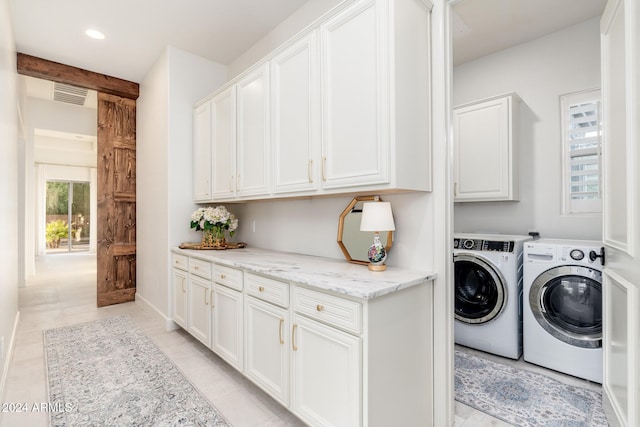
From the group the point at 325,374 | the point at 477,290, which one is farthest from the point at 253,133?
the point at 477,290

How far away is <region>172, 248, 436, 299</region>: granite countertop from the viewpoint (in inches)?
57.1

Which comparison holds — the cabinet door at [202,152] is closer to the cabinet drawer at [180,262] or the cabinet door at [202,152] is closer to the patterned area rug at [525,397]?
the cabinet drawer at [180,262]

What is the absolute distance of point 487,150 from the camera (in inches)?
124

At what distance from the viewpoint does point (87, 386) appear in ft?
7.18

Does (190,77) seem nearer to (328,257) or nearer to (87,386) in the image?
(328,257)

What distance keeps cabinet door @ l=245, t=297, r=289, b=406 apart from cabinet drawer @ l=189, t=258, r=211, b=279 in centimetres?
67

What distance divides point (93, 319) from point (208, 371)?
6.76 ft

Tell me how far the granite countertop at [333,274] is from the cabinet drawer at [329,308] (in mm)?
56

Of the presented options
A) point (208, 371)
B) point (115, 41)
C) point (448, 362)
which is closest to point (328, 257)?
point (448, 362)

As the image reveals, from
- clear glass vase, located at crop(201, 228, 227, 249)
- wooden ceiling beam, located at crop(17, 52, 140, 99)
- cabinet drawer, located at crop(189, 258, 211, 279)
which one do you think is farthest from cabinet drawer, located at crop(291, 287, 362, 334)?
wooden ceiling beam, located at crop(17, 52, 140, 99)

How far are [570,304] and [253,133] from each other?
9.17 feet

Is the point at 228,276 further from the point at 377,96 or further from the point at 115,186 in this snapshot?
the point at 115,186

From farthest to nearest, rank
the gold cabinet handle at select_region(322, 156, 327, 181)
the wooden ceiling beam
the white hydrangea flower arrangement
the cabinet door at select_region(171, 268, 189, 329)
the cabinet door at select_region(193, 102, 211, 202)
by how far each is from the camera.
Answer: the wooden ceiling beam < the cabinet door at select_region(193, 102, 211, 202) < the white hydrangea flower arrangement < the cabinet door at select_region(171, 268, 189, 329) < the gold cabinet handle at select_region(322, 156, 327, 181)

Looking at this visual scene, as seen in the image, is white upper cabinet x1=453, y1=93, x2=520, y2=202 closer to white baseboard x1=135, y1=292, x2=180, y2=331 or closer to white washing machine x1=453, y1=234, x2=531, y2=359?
white washing machine x1=453, y1=234, x2=531, y2=359
